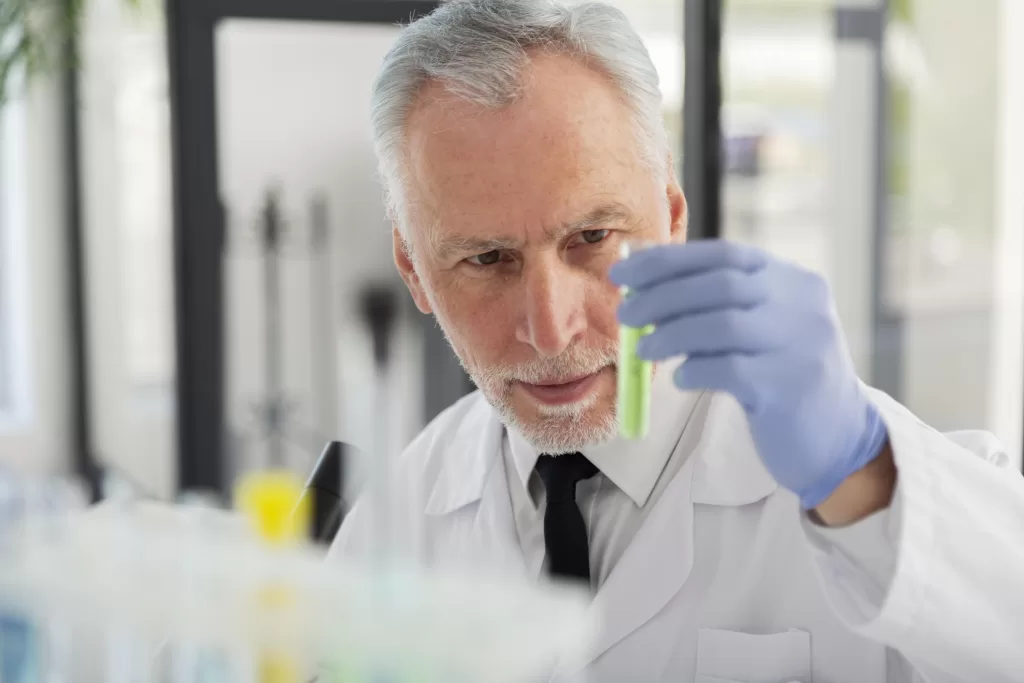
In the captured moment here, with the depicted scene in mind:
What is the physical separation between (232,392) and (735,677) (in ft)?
11.7

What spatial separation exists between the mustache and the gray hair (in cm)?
28

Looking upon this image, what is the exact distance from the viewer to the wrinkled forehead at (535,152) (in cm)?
139

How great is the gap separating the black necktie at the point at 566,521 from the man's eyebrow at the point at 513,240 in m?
0.33

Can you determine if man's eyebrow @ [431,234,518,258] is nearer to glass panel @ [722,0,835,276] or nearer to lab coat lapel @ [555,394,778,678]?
lab coat lapel @ [555,394,778,678]

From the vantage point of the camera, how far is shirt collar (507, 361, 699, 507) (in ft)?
4.99

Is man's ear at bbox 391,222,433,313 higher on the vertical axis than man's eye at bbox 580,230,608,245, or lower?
lower

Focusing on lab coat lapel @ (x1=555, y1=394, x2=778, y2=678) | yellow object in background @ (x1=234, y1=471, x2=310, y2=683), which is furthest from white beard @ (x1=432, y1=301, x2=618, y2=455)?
yellow object in background @ (x1=234, y1=471, x2=310, y2=683)

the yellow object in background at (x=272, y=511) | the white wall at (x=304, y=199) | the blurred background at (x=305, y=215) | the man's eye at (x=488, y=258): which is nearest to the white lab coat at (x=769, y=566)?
the man's eye at (x=488, y=258)

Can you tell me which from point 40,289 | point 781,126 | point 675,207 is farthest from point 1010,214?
point 40,289

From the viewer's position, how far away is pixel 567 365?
56.3 inches

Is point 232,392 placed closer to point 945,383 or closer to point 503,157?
point 945,383

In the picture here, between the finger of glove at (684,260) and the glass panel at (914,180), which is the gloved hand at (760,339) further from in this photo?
the glass panel at (914,180)

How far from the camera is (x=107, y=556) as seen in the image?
0.99 m

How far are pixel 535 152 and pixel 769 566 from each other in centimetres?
64
